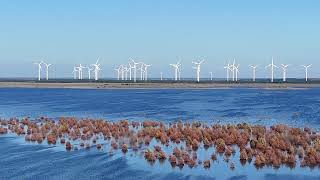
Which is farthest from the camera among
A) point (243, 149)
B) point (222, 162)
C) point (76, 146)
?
point (76, 146)

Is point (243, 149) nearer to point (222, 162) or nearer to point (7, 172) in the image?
point (222, 162)

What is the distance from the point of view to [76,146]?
39.2 metres

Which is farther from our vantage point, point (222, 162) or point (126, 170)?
point (222, 162)

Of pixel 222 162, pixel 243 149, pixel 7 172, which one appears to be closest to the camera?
pixel 7 172

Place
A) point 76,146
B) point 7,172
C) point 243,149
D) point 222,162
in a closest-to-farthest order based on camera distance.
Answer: point 7,172, point 222,162, point 243,149, point 76,146

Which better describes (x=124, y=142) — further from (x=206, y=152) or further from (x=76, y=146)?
(x=206, y=152)

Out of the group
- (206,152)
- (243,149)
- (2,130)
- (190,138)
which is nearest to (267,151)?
(243,149)

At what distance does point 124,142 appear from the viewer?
40469 millimetres

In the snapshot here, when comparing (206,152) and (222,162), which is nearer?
(222,162)

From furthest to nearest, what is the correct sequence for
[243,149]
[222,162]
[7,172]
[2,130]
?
[2,130]
[243,149]
[222,162]
[7,172]

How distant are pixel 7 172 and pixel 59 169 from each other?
2.78 m

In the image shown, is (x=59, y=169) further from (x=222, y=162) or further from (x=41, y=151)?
(x=222, y=162)

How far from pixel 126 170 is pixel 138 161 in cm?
270

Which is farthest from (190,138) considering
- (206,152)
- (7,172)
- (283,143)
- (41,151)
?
(7,172)
